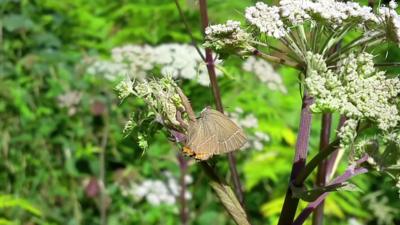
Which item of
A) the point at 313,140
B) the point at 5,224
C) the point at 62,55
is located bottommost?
the point at 5,224

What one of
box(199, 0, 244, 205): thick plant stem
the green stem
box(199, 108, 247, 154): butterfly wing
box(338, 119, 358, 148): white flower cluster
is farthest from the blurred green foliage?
box(338, 119, 358, 148): white flower cluster

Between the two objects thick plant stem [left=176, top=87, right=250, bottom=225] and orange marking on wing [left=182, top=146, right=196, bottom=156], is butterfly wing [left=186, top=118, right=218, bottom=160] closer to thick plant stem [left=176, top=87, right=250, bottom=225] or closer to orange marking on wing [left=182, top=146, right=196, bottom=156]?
orange marking on wing [left=182, top=146, right=196, bottom=156]

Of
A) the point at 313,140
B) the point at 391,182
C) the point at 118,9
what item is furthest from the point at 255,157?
the point at 391,182

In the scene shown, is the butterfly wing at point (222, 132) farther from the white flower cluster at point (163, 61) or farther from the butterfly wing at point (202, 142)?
the white flower cluster at point (163, 61)

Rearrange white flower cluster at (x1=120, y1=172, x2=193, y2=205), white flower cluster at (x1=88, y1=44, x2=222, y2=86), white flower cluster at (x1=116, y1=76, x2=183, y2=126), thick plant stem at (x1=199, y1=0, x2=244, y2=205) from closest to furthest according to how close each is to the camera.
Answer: white flower cluster at (x1=116, y1=76, x2=183, y2=126) < thick plant stem at (x1=199, y1=0, x2=244, y2=205) < white flower cluster at (x1=88, y1=44, x2=222, y2=86) < white flower cluster at (x1=120, y1=172, x2=193, y2=205)

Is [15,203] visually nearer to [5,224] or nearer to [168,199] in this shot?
[5,224]

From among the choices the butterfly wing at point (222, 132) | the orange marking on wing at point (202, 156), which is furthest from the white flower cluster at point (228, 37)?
the orange marking on wing at point (202, 156)

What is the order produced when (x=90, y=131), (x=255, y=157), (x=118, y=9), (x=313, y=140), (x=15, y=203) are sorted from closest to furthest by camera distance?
(x=15, y=203), (x=313, y=140), (x=255, y=157), (x=90, y=131), (x=118, y=9)
